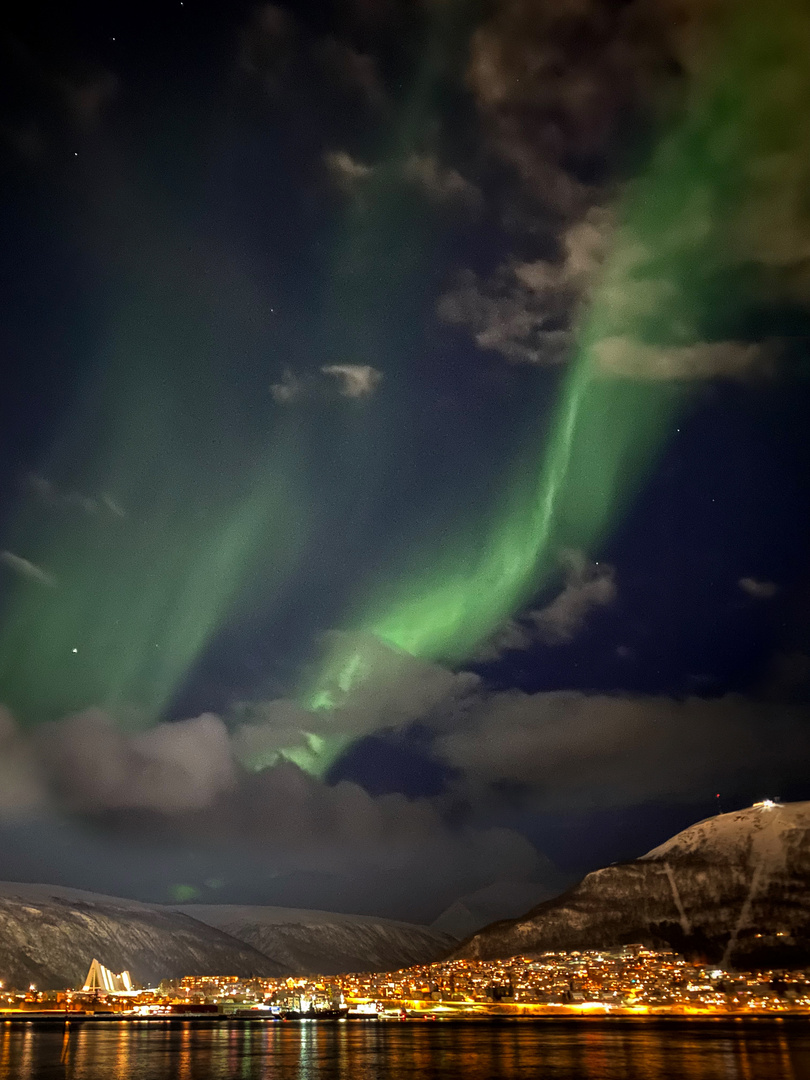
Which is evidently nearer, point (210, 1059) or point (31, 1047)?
point (210, 1059)

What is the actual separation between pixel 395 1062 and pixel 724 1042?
239 ft

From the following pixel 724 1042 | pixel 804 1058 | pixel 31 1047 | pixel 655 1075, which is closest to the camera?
pixel 655 1075

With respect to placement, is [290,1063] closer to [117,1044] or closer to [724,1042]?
[117,1044]

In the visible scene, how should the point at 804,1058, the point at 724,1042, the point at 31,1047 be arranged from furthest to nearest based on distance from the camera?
the point at 724,1042
the point at 31,1047
the point at 804,1058

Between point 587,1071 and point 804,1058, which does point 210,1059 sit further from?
point 804,1058

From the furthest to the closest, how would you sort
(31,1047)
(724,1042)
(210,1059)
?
(724,1042), (31,1047), (210,1059)

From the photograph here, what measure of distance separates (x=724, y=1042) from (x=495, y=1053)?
167ft

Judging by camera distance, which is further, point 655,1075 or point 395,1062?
point 395,1062

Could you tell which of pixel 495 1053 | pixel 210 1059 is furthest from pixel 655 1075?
pixel 210 1059

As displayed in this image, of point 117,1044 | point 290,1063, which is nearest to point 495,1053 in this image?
point 290,1063

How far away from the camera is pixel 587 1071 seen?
9662cm

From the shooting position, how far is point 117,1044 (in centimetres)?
16175

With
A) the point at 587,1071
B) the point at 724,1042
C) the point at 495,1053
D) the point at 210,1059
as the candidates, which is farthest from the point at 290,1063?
the point at 724,1042

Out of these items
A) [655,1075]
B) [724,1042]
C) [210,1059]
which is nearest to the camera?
[655,1075]
